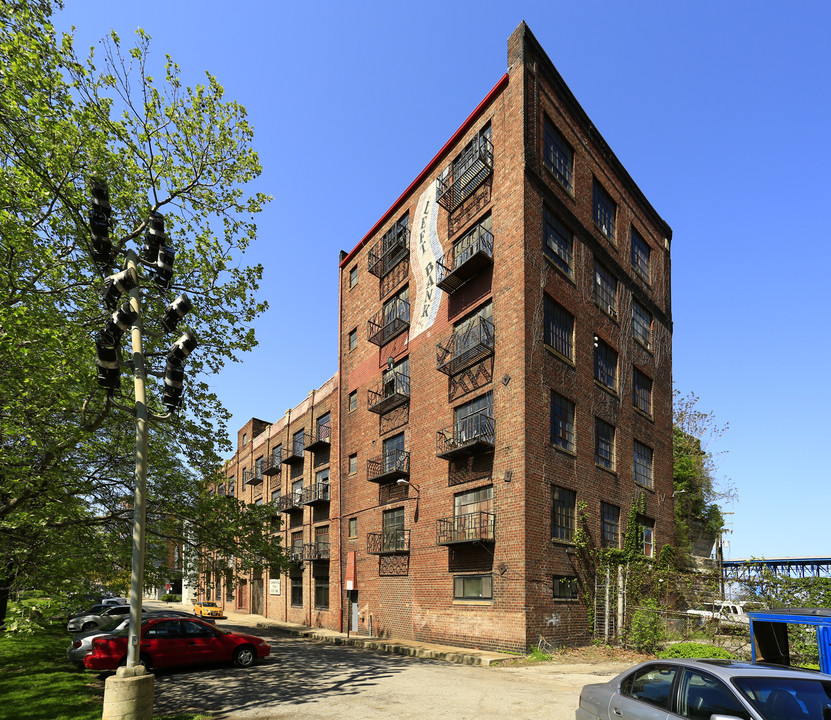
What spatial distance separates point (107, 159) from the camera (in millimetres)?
13773

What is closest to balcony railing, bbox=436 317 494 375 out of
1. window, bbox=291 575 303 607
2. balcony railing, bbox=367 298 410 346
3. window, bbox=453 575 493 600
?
balcony railing, bbox=367 298 410 346

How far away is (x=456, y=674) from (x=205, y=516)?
8.01 meters

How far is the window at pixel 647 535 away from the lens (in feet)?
93.0

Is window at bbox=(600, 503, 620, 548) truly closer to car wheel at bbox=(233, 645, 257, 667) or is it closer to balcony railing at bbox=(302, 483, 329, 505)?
car wheel at bbox=(233, 645, 257, 667)

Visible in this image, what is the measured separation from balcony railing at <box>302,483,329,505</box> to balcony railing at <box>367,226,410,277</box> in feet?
44.1

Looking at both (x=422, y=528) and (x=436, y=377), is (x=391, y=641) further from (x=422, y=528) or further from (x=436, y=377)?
(x=436, y=377)

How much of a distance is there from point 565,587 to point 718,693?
16659mm

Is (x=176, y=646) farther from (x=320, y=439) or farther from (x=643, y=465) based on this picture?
(x=643, y=465)

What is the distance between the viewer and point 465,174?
2573cm

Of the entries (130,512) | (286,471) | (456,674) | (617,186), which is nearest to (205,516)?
(130,512)

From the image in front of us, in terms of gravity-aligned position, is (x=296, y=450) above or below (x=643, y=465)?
above

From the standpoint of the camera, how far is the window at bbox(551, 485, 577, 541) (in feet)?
72.7

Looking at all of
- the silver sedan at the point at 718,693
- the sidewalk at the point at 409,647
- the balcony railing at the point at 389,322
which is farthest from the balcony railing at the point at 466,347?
the silver sedan at the point at 718,693

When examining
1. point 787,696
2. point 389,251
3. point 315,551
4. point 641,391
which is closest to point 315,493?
point 315,551
